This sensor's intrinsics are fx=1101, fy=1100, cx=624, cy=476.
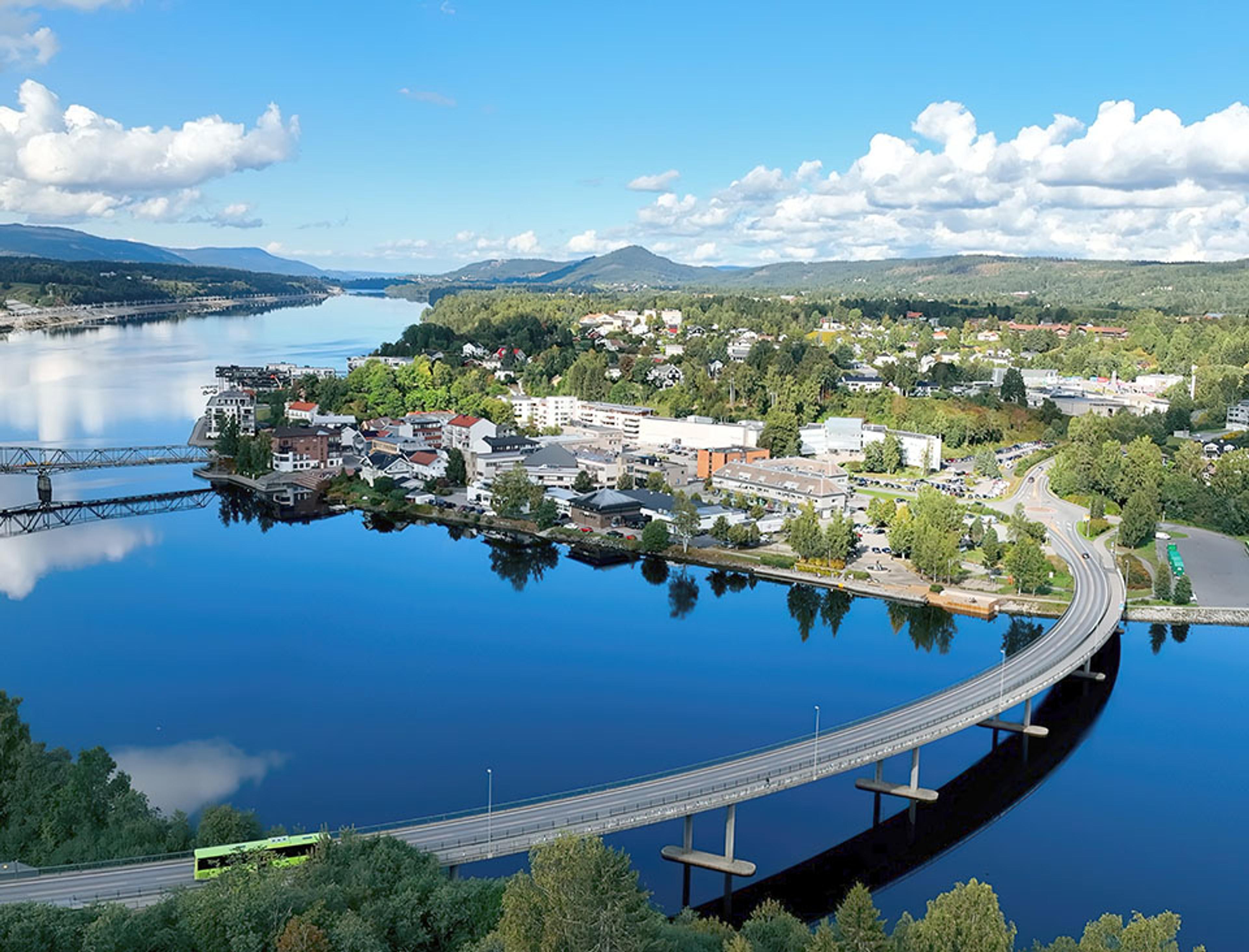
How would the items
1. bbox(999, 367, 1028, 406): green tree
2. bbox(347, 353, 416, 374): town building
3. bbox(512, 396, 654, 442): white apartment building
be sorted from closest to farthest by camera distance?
1. bbox(512, 396, 654, 442): white apartment building
2. bbox(999, 367, 1028, 406): green tree
3. bbox(347, 353, 416, 374): town building

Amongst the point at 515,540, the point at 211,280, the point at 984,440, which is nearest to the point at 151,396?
the point at 515,540

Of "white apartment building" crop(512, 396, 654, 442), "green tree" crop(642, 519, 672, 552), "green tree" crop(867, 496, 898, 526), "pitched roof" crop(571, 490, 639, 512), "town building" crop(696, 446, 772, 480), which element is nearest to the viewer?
"green tree" crop(642, 519, 672, 552)

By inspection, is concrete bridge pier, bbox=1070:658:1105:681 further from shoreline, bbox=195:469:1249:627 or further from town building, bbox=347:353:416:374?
town building, bbox=347:353:416:374

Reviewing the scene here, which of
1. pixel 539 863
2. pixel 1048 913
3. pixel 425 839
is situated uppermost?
pixel 539 863

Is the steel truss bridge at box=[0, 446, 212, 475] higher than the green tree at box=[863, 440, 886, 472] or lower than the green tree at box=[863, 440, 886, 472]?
lower

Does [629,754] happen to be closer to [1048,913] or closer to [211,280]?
[1048,913]

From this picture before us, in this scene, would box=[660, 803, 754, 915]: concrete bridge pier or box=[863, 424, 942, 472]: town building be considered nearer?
box=[660, 803, 754, 915]: concrete bridge pier

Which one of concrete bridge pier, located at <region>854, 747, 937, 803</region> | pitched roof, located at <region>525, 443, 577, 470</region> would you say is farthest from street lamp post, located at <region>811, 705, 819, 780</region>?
pitched roof, located at <region>525, 443, 577, 470</region>
